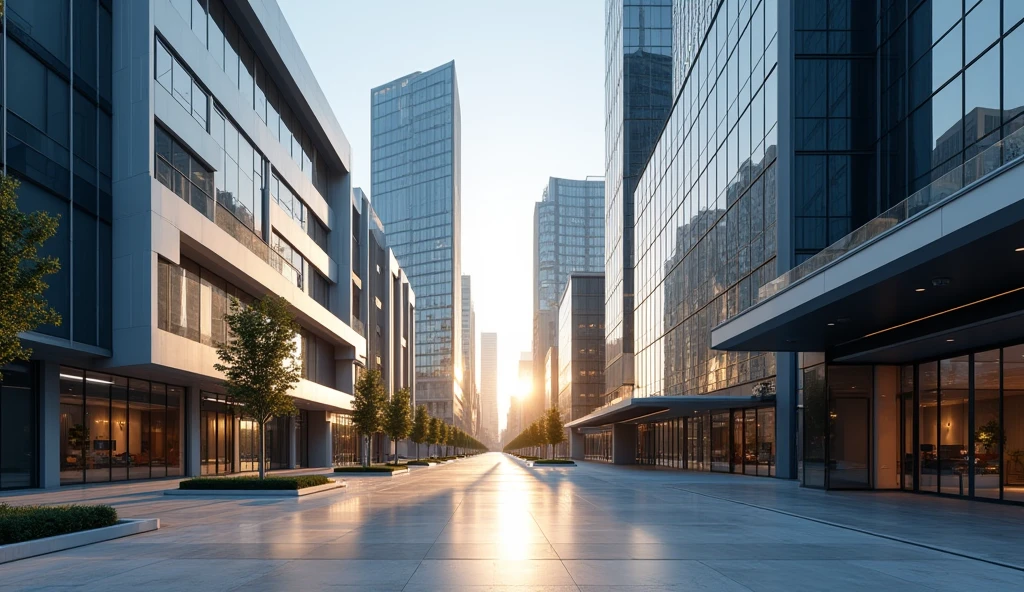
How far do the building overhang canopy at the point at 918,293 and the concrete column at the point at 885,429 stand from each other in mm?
669

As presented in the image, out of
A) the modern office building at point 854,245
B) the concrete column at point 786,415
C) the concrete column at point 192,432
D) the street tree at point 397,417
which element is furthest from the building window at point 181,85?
the street tree at point 397,417

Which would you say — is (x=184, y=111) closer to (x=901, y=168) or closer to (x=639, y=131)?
(x=901, y=168)

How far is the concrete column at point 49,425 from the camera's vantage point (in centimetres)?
2833

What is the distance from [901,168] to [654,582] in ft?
84.0

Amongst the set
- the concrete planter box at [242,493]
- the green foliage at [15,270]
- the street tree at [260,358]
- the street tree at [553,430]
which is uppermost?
the green foliage at [15,270]

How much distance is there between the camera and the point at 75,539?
13938mm

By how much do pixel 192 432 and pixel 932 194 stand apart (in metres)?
33.7

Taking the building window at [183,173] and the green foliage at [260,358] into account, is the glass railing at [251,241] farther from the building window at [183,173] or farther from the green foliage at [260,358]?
the green foliage at [260,358]

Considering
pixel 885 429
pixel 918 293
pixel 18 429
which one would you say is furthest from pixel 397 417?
pixel 918 293

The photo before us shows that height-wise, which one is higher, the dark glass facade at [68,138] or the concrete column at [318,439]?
the dark glass facade at [68,138]

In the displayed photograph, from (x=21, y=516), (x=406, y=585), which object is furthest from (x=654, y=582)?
(x=21, y=516)

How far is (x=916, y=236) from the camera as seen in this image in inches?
620

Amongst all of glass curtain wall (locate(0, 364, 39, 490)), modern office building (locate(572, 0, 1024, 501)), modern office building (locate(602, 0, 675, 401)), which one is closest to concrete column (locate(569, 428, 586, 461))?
modern office building (locate(602, 0, 675, 401))

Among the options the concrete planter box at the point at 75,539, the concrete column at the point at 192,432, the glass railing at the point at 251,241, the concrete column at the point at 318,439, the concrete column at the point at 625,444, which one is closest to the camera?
the concrete planter box at the point at 75,539
